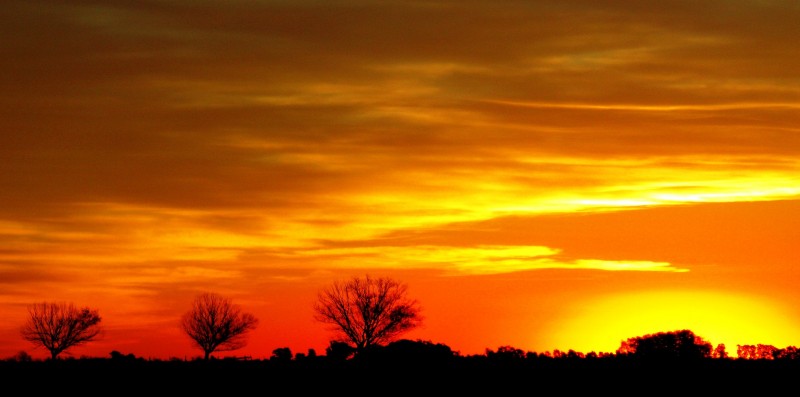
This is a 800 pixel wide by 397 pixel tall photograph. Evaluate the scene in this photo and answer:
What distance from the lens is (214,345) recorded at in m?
140

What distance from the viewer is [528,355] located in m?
70.1

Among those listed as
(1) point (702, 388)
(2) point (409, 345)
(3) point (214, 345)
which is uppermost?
(3) point (214, 345)

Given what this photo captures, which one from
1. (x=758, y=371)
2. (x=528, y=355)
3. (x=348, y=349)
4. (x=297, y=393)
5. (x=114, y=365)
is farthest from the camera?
(x=348, y=349)

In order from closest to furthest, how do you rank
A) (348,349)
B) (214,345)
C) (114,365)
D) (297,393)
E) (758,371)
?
(297,393), (758,371), (114,365), (348,349), (214,345)

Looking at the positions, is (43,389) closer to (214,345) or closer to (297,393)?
(297,393)

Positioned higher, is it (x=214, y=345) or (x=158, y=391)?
(x=214, y=345)

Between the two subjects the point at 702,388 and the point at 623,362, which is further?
the point at 623,362

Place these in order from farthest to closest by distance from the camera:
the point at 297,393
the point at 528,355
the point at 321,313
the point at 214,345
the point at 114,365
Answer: the point at 214,345, the point at 321,313, the point at 528,355, the point at 114,365, the point at 297,393

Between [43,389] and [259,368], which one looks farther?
[259,368]

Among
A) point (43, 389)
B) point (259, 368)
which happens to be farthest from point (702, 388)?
point (43, 389)

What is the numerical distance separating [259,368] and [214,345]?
8152 centimetres

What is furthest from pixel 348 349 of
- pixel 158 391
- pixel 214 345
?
pixel 214 345

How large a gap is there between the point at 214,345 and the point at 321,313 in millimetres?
16166

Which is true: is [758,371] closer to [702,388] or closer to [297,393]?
[702,388]
